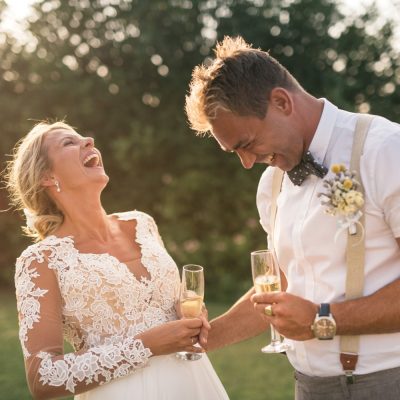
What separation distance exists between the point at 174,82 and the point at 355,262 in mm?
10074

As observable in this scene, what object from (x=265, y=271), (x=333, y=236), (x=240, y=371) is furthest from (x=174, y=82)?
(x=333, y=236)

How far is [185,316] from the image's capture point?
3.52 metres

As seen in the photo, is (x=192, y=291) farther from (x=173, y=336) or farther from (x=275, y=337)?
(x=275, y=337)

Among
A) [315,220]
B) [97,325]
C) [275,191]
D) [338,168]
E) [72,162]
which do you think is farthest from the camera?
[72,162]

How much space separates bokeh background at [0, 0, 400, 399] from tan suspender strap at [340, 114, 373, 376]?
30.8ft

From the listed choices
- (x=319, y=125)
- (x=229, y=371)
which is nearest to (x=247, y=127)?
(x=319, y=125)

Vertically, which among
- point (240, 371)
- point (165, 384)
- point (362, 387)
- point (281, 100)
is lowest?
point (240, 371)

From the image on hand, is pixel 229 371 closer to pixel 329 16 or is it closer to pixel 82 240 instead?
pixel 82 240

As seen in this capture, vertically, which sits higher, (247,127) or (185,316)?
(247,127)

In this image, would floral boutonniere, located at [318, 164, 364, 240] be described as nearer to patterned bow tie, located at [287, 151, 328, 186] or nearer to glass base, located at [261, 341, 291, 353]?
patterned bow tie, located at [287, 151, 328, 186]

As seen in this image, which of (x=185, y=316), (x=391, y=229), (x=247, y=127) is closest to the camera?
Result: (x=391, y=229)

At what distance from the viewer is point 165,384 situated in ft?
12.1

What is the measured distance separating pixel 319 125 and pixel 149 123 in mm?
10029

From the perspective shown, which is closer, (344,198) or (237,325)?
(344,198)
